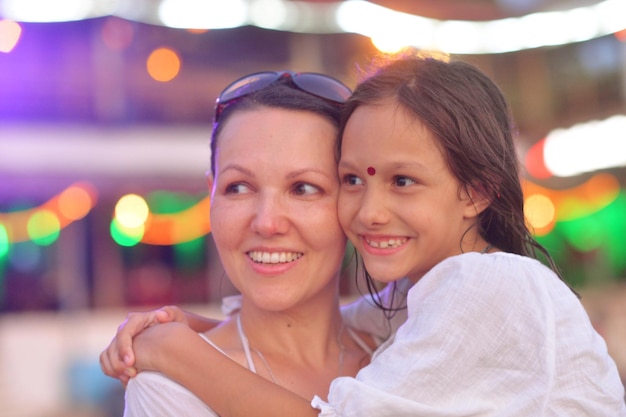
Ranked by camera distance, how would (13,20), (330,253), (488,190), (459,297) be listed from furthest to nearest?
(13,20) < (330,253) < (488,190) < (459,297)

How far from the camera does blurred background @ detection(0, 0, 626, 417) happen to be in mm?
10781

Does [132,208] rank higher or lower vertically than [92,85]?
lower

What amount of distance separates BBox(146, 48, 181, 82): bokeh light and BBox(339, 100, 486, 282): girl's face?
1085 centimetres

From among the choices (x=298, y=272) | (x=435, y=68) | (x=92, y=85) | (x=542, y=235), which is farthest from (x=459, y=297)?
(x=542, y=235)

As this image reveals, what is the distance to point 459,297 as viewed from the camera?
176 centimetres

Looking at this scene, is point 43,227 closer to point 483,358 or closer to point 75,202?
point 75,202

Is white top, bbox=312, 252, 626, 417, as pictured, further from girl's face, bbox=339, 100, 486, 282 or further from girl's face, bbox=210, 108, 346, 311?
girl's face, bbox=210, 108, 346, 311

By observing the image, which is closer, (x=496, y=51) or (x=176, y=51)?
(x=176, y=51)

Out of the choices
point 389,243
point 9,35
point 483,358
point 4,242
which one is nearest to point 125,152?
point 4,242

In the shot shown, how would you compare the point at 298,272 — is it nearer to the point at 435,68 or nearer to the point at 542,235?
the point at 435,68

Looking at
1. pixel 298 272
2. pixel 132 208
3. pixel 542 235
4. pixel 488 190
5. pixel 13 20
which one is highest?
pixel 13 20

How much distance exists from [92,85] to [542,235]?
8557 mm

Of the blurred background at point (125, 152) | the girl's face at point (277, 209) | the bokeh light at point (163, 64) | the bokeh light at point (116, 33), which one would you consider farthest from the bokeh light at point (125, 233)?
the girl's face at point (277, 209)

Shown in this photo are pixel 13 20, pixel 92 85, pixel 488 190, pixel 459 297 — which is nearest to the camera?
pixel 459 297
